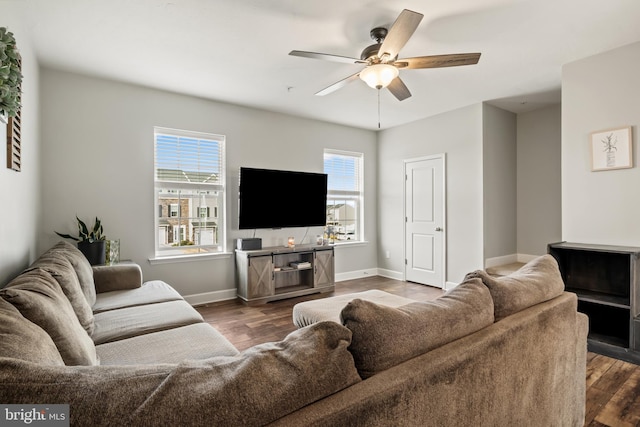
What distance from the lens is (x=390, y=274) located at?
5.68 metres

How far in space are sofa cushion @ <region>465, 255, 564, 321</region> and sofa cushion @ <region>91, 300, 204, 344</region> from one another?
1827 mm

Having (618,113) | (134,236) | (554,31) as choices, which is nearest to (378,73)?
(554,31)

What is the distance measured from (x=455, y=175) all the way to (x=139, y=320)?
14.0 feet

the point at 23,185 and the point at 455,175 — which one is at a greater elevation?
the point at 455,175

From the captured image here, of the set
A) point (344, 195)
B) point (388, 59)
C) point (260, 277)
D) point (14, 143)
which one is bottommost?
point (260, 277)

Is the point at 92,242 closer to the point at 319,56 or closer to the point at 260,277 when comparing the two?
the point at 260,277

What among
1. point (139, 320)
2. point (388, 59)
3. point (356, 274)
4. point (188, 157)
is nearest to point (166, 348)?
point (139, 320)

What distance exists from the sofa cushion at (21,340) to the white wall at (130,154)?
2805 mm

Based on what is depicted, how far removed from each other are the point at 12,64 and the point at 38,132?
1979mm

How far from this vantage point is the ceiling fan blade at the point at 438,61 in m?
2.29

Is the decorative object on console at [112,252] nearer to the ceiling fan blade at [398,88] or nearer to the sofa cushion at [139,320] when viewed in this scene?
the sofa cushion at [139,320]

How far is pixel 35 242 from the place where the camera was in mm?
2957

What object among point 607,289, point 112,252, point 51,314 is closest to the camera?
point 51,314

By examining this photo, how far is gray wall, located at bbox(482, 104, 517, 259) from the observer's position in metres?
4.38
